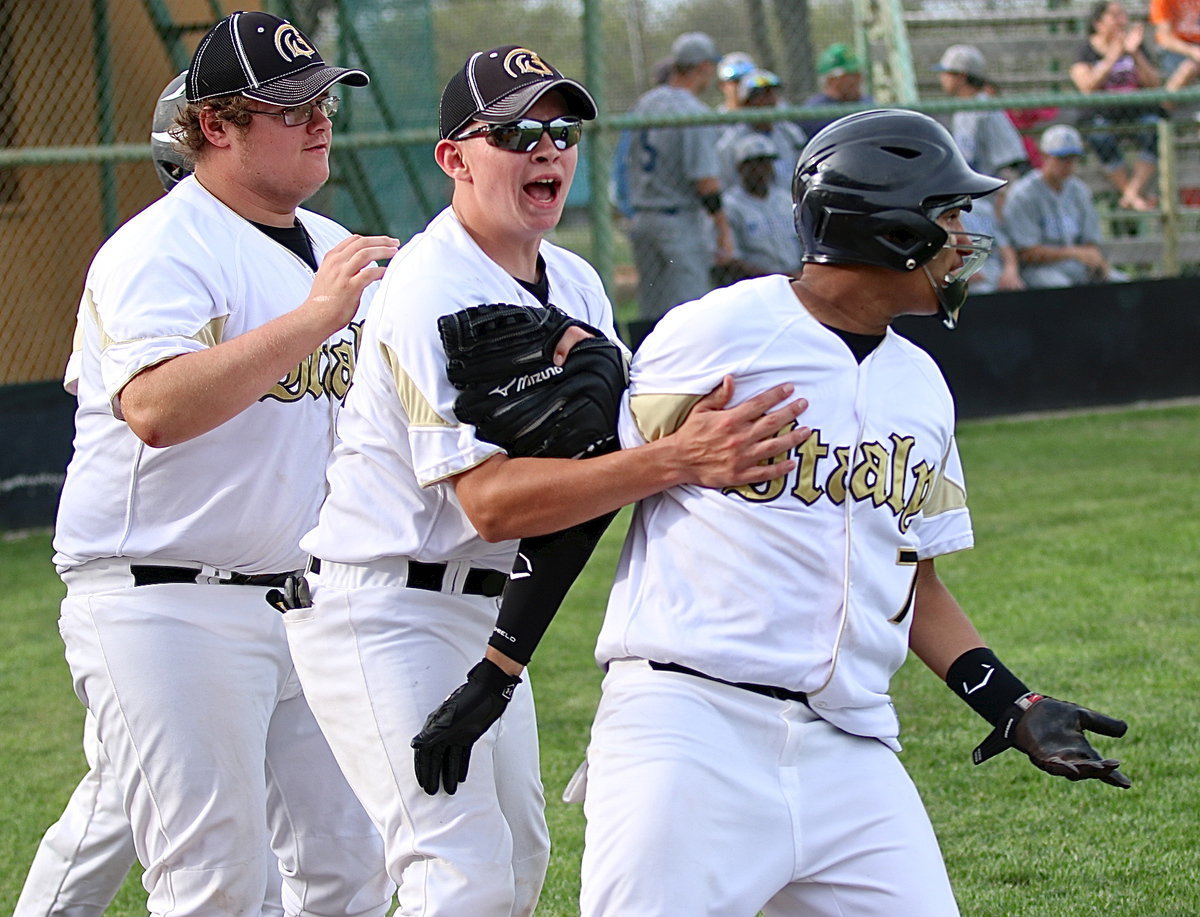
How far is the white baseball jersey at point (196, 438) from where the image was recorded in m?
3.25

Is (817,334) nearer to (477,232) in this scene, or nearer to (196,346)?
(477,232)

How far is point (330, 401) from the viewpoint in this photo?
3.53 m

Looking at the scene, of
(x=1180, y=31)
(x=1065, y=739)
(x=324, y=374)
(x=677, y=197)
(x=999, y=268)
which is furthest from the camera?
(x=1180, y=31)

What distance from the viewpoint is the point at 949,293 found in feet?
8.96

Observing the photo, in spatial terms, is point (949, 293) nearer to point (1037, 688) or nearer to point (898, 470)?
point (898, 470)

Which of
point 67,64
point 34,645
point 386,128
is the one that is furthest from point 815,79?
point 34,645

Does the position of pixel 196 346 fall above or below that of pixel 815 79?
above

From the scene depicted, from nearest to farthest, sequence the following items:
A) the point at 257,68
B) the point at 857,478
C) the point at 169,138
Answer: the point at 857,478
the point at 257,68
the point at 169,138

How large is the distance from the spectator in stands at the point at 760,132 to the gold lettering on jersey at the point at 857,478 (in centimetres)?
799

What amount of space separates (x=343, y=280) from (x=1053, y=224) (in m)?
9.41

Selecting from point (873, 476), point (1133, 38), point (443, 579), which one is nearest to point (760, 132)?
point (1133, 38)

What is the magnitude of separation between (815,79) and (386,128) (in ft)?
14.7

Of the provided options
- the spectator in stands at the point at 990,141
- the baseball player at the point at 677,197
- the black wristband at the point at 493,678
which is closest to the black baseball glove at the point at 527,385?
the black wristband at the point at 493,678

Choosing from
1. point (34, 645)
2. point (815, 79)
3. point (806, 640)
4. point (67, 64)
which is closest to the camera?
point (806, 640)
